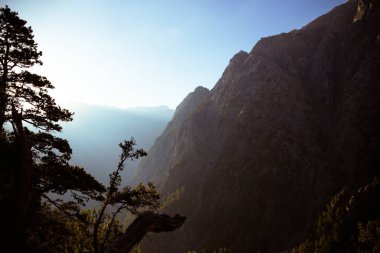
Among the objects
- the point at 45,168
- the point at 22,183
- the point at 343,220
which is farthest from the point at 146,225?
the point at 343,220

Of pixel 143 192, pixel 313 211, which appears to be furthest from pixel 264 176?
pixel 143 192

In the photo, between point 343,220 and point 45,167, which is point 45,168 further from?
point 343,220

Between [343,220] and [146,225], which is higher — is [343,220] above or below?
below

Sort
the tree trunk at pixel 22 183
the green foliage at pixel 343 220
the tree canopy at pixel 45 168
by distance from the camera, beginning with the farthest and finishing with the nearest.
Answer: the green foliage at pixel 343 220 < the tree canopy at pixel 45 168 < the tree trunk at pixel 22 183

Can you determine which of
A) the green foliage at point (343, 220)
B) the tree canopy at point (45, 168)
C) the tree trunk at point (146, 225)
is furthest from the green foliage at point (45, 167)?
the green foliage at point (343, 220)

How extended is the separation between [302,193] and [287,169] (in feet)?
59.2

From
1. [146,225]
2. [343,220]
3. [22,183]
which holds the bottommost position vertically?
[343,220]

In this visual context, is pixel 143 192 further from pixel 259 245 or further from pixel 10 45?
Result: pixel 259 245

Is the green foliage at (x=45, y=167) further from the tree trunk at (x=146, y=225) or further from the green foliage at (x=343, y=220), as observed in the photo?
the green foliage at (x=343, y=220)

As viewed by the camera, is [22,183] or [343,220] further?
[343,220]

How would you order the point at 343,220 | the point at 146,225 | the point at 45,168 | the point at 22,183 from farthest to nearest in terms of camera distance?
the point at 343,220
the point at 45,168
the point at 146,225
the point at 22,183

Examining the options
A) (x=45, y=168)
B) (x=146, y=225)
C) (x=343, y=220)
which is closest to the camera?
(x=146, y=225)

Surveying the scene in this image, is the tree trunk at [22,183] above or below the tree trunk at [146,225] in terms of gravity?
above

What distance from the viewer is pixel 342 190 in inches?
6801
